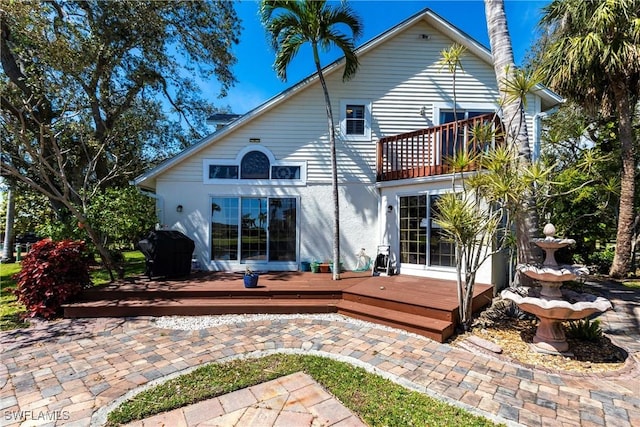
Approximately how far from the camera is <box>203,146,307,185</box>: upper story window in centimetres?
916

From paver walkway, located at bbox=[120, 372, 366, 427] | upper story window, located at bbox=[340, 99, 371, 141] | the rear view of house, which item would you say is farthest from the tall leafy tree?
upper story window, located at bbox=[340, 99, 371, 141]

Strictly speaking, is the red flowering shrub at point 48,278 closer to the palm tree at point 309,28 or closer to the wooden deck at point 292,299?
the wooden deck at point 292,299

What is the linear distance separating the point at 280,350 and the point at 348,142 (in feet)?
22.1

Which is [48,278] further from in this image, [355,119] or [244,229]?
[355,119]

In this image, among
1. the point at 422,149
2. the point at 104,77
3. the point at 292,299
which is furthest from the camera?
the point at 104,77

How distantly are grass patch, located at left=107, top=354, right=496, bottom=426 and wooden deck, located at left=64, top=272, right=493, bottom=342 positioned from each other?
6.52 ft

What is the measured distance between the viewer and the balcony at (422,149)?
7.47 metres

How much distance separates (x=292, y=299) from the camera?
6707mm

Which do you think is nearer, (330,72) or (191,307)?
(191,307)

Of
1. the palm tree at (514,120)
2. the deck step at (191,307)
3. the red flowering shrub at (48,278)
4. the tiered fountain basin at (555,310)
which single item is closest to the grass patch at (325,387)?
the deck step at (191,307)

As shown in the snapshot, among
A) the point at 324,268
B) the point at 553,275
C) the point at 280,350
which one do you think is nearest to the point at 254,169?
the point at 324,268

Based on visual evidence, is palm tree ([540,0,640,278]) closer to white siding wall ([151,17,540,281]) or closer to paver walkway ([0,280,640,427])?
white siding wall ([151,17,540,281])

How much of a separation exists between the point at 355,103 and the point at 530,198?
5852mm

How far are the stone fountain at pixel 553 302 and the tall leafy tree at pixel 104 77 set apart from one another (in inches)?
360
